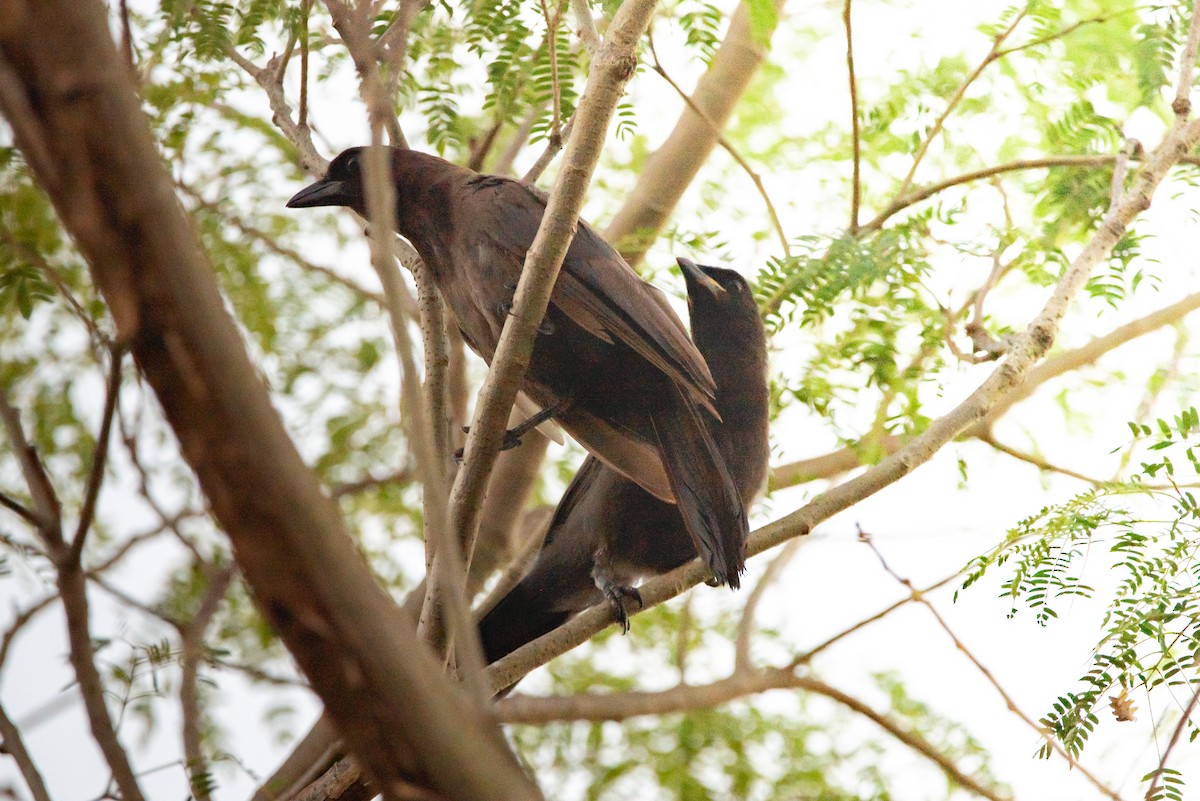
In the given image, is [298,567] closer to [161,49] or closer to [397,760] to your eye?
[397,760]

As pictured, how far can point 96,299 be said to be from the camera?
415 centimetres

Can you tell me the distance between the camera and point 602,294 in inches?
131

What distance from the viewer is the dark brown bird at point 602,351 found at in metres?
3.26

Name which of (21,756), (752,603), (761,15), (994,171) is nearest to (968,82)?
(994,171)

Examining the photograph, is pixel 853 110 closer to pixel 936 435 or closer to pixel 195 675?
pixel 936 435

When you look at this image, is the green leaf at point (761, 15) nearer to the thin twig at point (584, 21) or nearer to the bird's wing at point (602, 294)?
the thin twig at point (584, 21)

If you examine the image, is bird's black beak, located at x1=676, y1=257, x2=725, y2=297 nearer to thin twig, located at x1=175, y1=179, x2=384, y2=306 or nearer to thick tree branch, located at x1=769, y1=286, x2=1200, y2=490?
thick tree branch, located at x1=769, y1=286, x2=1200, y2=490

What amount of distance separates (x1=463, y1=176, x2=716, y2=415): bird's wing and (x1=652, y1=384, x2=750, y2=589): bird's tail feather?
12 cm

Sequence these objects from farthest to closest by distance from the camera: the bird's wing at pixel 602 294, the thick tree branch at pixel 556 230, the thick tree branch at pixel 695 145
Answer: the thick tree branch at pixel 695 145, the bird's wing at pixel 602 294, the thick tree branch at pixel 556 230

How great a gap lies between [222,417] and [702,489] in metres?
2.20

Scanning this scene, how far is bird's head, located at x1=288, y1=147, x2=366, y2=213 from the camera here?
12.9ft

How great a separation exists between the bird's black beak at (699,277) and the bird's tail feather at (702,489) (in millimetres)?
608

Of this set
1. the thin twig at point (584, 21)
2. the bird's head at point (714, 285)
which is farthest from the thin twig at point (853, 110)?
the thin twig at point (584, 21)

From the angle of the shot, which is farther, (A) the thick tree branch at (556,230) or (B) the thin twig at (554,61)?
(B) the thin twig at (554,61)
